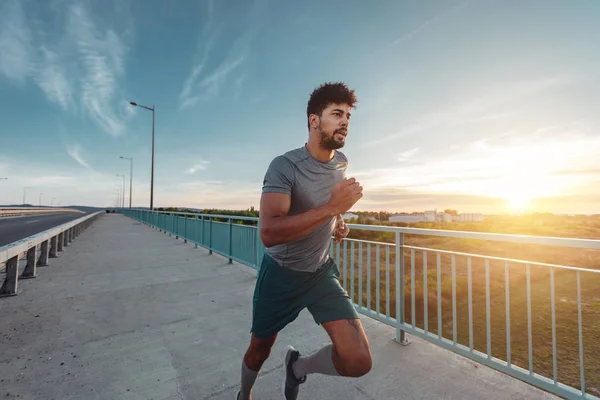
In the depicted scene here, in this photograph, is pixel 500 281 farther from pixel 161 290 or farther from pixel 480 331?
pixel 161 290

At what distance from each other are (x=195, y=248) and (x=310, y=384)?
801 cm

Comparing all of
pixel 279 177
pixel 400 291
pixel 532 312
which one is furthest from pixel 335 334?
pixel 532 312

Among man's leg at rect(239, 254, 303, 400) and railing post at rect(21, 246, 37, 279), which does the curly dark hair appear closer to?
man's leg at rect(239, 254, 303, 400)

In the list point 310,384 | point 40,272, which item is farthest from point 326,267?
point 40,272

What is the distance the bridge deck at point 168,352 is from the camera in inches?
93.7

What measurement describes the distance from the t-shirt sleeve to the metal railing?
172 centimetres

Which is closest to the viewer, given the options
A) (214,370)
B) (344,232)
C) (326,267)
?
(326,267)

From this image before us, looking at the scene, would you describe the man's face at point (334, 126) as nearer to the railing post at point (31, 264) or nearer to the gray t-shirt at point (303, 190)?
the gray t-shirt at point (303, 190)

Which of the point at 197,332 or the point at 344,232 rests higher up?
the point at 344,232

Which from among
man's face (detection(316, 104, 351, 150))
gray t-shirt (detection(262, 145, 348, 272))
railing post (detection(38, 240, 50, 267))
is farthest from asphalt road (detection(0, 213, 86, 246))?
man's face (detection(316, 104, 351, 150))

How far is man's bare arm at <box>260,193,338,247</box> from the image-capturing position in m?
1.58

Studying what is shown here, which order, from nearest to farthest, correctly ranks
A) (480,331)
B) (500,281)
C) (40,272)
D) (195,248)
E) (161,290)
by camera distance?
(161,290) < (40,272) < (480,331) < (195,248) < (500,281)

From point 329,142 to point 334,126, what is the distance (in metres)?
0.10

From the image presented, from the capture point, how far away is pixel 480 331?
9.06 meters
